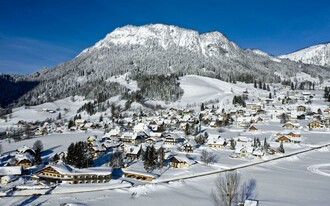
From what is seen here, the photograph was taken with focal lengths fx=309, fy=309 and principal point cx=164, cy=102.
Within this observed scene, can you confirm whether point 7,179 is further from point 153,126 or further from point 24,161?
point 153,126

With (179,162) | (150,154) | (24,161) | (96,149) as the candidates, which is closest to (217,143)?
(179,162)

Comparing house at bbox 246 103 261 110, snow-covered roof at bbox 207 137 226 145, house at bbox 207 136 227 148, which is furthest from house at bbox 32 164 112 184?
house at bbox 246 103 261 110

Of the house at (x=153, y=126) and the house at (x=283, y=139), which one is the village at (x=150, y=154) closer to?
the house at (x=283, y=139)

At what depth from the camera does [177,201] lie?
35469 millimetres

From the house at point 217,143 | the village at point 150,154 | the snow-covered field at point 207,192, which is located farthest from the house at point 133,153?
the house at point 217,143

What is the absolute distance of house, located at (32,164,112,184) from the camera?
42816mm

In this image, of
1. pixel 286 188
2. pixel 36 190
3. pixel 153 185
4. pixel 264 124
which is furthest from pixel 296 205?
pixel 264 124

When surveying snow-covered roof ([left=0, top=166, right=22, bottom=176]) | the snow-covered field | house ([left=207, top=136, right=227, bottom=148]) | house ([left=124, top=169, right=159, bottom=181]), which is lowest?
the snow-covered field

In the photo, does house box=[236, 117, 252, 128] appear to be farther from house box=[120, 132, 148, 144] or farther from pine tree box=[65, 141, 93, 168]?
pine tree box=[65, 141, 93, 168]

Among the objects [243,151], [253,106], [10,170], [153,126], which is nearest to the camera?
[10,170]

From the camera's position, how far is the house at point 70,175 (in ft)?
140

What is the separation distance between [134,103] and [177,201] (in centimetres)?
→ 14371

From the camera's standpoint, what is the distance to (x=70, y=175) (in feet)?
141

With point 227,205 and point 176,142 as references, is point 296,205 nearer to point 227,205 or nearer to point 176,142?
point 227,205
